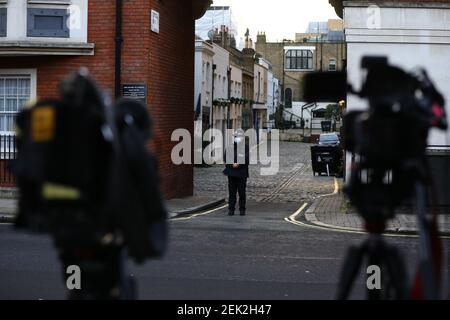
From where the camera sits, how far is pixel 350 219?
16391 mm

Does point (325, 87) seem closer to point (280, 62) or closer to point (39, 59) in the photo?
point (39, 59)

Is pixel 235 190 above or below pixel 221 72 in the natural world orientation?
below

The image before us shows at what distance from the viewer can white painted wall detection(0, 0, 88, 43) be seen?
1833cm

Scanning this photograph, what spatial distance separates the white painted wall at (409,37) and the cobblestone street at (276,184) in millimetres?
6546

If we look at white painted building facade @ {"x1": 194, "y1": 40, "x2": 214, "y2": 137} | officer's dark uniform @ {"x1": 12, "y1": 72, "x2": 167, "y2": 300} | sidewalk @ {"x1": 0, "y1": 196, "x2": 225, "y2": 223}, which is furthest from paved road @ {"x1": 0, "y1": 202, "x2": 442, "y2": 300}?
white painted building facade @ {"x1": 194, "y1": 40, "x2": 214, "y2": 137}

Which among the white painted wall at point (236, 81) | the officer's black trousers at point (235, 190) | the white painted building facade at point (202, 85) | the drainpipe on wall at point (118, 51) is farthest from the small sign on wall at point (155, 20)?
the white painted wall at point (236, 81)

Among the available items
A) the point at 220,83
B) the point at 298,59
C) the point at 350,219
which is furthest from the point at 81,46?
the point at 298,59

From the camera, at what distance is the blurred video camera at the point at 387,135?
321 centimetres

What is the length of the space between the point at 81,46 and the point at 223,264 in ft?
33.1

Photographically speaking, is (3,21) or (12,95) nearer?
(3,21)

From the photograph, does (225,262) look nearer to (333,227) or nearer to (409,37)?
(333,227)

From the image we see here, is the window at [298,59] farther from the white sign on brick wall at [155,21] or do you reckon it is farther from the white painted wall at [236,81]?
the white sign on brick wall at [155,21]
